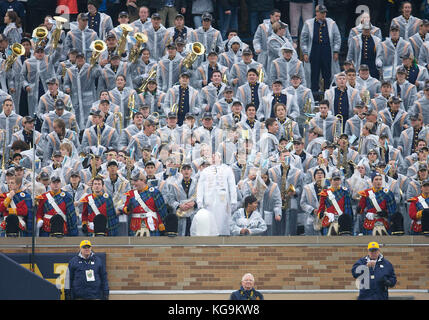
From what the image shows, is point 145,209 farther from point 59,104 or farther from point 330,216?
point 59,104

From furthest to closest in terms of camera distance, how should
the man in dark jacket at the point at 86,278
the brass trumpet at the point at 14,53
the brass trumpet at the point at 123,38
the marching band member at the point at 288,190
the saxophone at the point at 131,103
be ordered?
the brass trumpet at the point at 14,53 < the brass trumpet at the point at 123,38 < the saxophone at the point at 131,103 < the marching band member at the point at 288,190 < the man in dark jacket at the point at 86,278

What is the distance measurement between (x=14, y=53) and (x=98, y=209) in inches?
267

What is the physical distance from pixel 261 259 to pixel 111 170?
3.12 meters

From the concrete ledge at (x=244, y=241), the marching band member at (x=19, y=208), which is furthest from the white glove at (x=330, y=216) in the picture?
the marching band member at (x=19, y=208)

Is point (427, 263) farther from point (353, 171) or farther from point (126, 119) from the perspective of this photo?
point (126, 119)

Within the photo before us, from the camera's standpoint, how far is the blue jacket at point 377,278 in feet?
49.3

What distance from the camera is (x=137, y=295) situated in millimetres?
17031

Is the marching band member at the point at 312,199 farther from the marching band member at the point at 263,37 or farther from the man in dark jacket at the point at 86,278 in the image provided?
the marching band member at the point at 263,37

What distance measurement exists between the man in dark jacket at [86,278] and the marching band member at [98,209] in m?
2.00

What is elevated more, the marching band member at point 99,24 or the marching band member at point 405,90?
the marching band member at point 99,24

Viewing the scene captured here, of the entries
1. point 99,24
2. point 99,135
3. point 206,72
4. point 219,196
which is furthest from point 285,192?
point 99,24

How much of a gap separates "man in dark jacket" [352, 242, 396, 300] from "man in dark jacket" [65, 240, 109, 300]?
358cm

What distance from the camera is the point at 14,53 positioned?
23.3 meters
